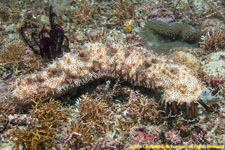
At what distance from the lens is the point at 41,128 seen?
3184mm

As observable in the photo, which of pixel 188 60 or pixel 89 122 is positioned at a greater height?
pixel 188 60

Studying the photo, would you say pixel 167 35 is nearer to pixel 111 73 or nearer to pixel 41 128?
pixel 111 73

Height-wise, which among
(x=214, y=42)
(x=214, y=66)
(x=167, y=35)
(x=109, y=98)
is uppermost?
(x=167, y=35)

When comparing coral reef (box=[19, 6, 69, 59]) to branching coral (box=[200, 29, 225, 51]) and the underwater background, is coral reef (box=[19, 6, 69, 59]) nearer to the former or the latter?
the underwater background

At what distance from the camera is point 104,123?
3383 mm

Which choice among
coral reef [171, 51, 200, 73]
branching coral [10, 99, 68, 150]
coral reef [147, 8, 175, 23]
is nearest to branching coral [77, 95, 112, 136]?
branching coral [10, 99, 68, 150]

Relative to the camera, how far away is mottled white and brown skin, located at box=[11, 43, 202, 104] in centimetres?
323

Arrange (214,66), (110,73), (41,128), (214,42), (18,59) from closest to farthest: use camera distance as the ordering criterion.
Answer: (41,128) → (110,73) → (214,66) → (18,59) → (214,42)

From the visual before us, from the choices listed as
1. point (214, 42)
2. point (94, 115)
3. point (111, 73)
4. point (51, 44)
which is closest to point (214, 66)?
point (214, 42)

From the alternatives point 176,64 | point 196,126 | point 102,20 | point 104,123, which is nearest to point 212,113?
point 196,126

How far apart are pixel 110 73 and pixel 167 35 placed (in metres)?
2.84

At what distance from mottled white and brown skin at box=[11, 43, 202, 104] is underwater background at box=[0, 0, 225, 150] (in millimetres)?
158

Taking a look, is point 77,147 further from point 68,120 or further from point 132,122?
point 132,122

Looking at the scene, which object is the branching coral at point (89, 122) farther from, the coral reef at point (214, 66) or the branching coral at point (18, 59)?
the coral reef at point (214, 66)
